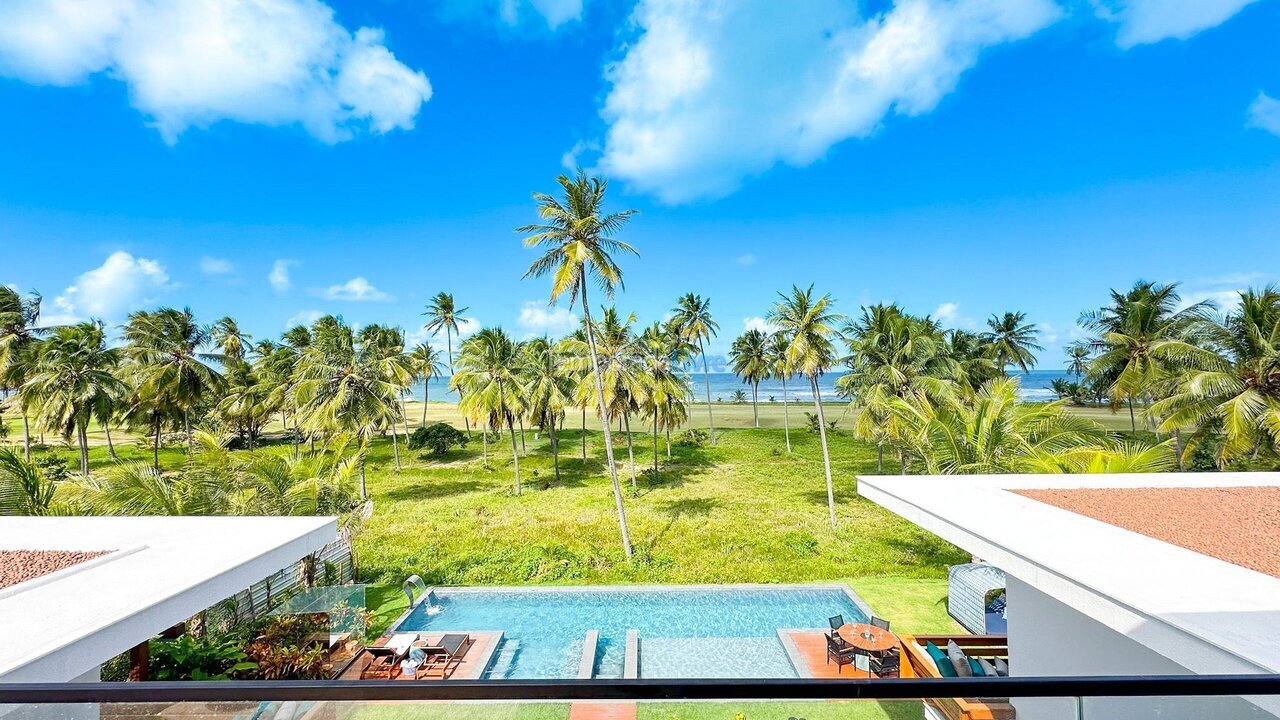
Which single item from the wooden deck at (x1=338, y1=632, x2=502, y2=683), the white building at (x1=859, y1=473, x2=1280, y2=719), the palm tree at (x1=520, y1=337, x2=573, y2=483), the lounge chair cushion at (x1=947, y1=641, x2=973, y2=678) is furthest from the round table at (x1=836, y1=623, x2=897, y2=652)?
the palm tree at (x1=520, y1=337, x2=573, y2=483)

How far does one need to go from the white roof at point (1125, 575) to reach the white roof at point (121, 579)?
6683 mm

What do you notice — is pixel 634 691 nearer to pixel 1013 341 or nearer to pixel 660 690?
pixel 660 690

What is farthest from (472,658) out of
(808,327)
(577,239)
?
(808,327)

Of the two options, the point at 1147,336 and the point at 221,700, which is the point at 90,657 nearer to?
the point at 221,700

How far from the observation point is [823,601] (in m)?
11.6

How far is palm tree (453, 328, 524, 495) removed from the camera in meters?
22.1

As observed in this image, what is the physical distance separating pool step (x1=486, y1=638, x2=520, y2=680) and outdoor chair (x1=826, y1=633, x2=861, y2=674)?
209 inches

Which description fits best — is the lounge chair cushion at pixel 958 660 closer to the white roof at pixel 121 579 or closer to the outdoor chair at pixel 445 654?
the outdoor chair at pixel 445 654

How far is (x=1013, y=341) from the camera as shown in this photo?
35969mm

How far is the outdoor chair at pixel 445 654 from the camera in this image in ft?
26.9

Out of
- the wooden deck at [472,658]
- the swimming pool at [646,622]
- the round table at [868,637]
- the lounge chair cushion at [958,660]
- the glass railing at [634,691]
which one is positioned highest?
the glass railing at [634,691]

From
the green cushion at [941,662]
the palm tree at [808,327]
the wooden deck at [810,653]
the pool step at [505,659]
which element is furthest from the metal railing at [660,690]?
the palm tree at [808,327]

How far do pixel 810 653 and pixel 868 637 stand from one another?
115cm

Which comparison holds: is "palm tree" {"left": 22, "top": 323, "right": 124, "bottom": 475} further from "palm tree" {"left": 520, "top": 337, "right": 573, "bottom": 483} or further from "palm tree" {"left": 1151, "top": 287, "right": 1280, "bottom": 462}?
"palm tree" {"left": 1151, "top": 287, "right": 1280, "bottom": 462}
